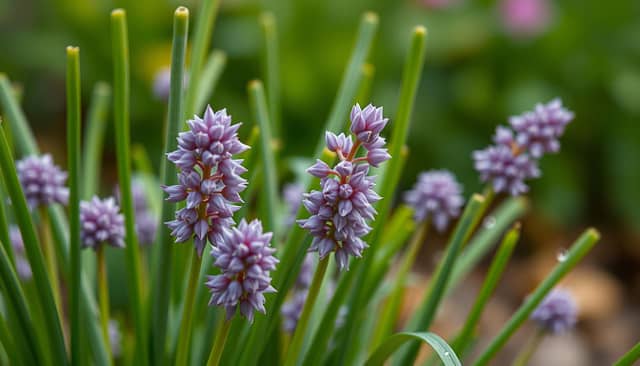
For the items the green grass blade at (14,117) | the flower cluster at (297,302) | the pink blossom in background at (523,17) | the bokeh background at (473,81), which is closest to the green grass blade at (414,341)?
the flower cluster at (297,302)

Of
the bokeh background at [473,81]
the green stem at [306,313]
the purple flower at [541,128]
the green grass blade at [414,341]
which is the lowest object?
the green grass blade at [414,341]

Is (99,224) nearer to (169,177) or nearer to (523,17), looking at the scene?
(169,177)

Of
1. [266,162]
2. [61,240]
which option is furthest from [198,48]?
[61,240]

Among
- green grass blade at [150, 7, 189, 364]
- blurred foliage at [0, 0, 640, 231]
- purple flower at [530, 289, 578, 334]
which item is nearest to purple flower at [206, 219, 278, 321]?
green grass blade at [150, 7, 189, 364]

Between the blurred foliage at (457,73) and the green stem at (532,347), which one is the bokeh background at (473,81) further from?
the green stem at (532,347)

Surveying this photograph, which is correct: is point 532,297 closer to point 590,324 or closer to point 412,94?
point 412,94

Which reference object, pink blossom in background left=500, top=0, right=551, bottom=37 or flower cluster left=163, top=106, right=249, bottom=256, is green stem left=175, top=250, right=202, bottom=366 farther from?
pink blossom in background left=500, top=0, right=551, bottom=37
